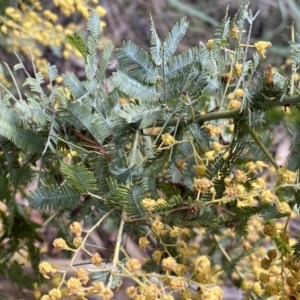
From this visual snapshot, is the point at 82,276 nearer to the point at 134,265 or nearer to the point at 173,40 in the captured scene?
the point at 134,265

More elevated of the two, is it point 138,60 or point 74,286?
point 138,60

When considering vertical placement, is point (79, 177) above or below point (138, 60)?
below

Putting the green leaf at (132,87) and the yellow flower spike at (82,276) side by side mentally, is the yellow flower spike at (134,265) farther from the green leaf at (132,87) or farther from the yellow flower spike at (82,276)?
the green leaf at (132,87)

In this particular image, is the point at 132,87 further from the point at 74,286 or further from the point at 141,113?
the point at 74,286

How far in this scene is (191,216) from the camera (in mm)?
469

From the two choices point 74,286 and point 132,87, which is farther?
point 132,87

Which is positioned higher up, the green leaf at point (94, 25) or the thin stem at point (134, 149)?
the green leaf at point (94, 25)

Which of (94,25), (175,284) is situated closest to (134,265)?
(175,284)

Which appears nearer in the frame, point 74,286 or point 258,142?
point 74,286

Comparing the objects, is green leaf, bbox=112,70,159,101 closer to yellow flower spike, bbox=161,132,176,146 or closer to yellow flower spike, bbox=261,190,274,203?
yellow flower spike, bbox=161,132,176,146

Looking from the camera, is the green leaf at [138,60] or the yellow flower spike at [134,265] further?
the green leaf at [138,60]

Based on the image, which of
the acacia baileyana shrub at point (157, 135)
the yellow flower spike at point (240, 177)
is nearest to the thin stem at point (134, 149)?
the acacia baileyana shrub at point (157, 135)

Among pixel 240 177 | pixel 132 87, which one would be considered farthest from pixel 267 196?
pixel 132 87

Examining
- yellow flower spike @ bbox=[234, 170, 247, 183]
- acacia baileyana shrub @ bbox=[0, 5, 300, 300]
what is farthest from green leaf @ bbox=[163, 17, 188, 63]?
yellow flower spike @ bbox=[234, 170, 247, 183]
